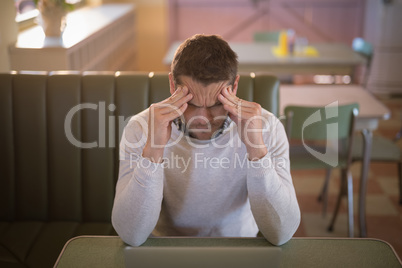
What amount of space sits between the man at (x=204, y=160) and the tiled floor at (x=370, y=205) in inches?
59.7

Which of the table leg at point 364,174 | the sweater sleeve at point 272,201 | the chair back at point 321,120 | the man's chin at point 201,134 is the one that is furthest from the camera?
the table leg at point 364,174

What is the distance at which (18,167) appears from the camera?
6.51ft

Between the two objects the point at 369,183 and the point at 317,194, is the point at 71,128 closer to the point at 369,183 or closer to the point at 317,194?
the point at 317,194

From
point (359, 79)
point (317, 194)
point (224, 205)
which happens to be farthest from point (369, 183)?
point (359, 79)

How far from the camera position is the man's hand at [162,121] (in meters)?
1.33

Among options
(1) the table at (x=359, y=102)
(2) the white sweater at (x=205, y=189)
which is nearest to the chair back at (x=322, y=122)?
(1) the table at (x=359, y=102)

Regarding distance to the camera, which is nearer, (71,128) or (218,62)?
(218,62)

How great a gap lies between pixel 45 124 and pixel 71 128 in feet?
0.36

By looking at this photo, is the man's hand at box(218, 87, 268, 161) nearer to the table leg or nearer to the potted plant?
the table leg

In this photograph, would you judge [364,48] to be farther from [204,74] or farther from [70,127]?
[204,74]

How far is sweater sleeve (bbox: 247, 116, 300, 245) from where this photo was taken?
4.32ft

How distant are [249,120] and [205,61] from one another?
0.21 meters

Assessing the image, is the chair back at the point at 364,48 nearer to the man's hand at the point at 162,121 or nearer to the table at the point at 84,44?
the table at the point at 84,44

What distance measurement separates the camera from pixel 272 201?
1364 millimetres
